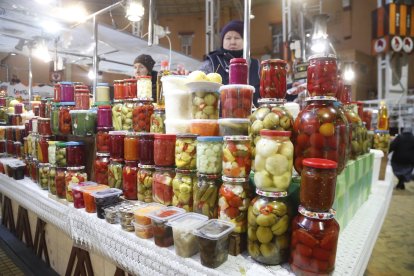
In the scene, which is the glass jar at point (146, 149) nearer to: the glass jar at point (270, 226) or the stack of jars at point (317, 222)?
the glass jar at point (270, 226)

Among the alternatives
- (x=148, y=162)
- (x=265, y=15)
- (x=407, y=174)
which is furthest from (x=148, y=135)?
(x=265, y=15)

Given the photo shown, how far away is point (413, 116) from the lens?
6.94 meters

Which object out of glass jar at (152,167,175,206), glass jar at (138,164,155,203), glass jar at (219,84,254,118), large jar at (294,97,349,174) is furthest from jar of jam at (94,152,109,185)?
large jar at (294,97,349,174)

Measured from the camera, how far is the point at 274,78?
3.64ft

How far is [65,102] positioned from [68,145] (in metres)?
0.38

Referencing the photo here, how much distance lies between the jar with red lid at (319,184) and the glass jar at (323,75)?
0.27 m

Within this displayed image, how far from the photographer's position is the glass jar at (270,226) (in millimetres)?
974

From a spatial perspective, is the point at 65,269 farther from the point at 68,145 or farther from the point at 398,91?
→ the point at 398,91

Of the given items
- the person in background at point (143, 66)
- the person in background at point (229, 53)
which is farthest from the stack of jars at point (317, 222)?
the person in background at point (143, 66)

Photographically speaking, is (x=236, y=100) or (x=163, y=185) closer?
(x=236, y=100)

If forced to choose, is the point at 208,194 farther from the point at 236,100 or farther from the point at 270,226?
the point at 236,100

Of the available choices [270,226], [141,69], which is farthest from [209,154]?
[141,69]

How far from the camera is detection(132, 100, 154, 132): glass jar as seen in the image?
1642 mm

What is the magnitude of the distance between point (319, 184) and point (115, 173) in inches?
48.5
